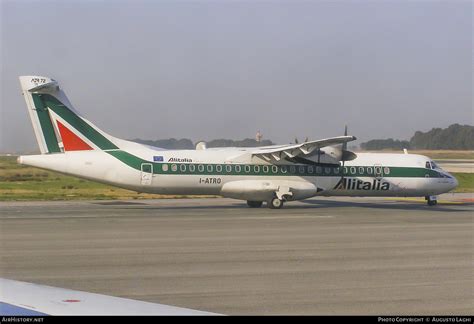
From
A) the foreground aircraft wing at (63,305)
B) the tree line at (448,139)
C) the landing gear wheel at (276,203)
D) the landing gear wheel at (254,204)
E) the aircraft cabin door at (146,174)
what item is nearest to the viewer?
the foreground aircraft wing at (63,305)

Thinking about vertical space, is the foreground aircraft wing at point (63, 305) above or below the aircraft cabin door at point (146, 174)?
below

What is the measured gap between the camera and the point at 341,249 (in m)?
14.8

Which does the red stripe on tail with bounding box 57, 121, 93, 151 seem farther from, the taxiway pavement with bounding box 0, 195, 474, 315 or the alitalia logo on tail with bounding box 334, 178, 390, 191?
the alitalia logo on tail with bounding box 334, 178, 390, 191

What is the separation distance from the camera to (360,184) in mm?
29609

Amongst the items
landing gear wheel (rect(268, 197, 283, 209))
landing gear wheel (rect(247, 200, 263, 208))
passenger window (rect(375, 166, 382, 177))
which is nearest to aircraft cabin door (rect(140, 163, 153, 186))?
landing gear wheel (rect(247, 200, 263, 208))

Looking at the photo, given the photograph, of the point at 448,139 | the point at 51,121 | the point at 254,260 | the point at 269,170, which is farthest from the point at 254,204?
the point at 448,139

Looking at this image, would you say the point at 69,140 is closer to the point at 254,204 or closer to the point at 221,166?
the point at 221,166

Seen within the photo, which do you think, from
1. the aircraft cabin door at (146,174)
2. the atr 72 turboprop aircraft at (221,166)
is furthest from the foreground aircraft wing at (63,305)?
the aircraft cabin door at (146,174)

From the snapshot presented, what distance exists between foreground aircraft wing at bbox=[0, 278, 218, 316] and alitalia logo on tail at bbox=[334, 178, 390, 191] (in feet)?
81.0

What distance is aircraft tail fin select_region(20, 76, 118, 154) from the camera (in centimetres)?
2567

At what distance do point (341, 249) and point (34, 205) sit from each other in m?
17.0

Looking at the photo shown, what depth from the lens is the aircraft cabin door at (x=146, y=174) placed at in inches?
1027

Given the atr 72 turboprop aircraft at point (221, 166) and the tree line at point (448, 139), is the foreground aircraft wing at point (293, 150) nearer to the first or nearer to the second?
the atr 72 turboprop aircraft at point (221, 166)

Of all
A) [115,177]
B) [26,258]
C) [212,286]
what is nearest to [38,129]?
[115,177]
